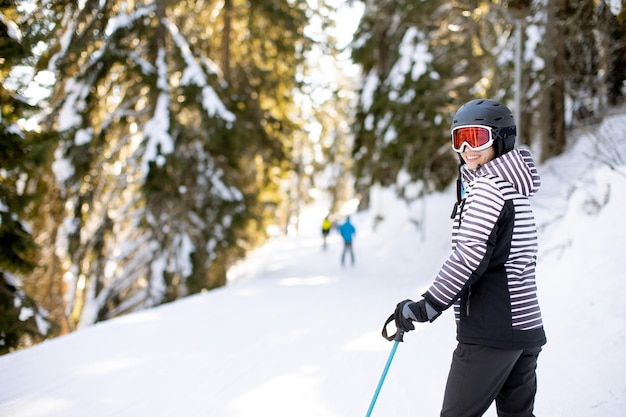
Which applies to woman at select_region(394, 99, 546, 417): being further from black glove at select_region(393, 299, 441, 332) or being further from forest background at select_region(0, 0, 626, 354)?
forest background at select_region(0, 0, 626, 354)

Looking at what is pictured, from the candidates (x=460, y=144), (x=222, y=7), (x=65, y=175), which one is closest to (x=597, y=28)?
(x=460, y=144)

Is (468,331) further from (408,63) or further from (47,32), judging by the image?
Answer: (408,63)

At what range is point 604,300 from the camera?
476 cm

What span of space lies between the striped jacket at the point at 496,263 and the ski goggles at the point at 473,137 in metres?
0.13

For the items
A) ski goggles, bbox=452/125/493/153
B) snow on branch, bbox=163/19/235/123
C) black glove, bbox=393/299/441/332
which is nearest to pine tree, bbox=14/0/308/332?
snow on branch, bbox=163/19/235/123

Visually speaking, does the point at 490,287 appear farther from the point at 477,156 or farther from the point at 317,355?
the point at 317,355

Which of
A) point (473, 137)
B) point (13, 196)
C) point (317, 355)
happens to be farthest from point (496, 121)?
point (13, 196)

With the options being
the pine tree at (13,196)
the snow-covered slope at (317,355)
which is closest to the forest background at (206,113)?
the pine tree at (13,196)

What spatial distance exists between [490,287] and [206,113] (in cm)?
975

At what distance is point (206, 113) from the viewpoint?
36.7 ft

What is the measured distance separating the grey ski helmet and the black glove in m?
0.85

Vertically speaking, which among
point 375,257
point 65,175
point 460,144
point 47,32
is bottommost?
point 375,257

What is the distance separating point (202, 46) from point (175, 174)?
588cm

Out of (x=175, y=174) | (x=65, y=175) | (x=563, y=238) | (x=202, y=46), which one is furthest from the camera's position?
(x=202, y=46)
